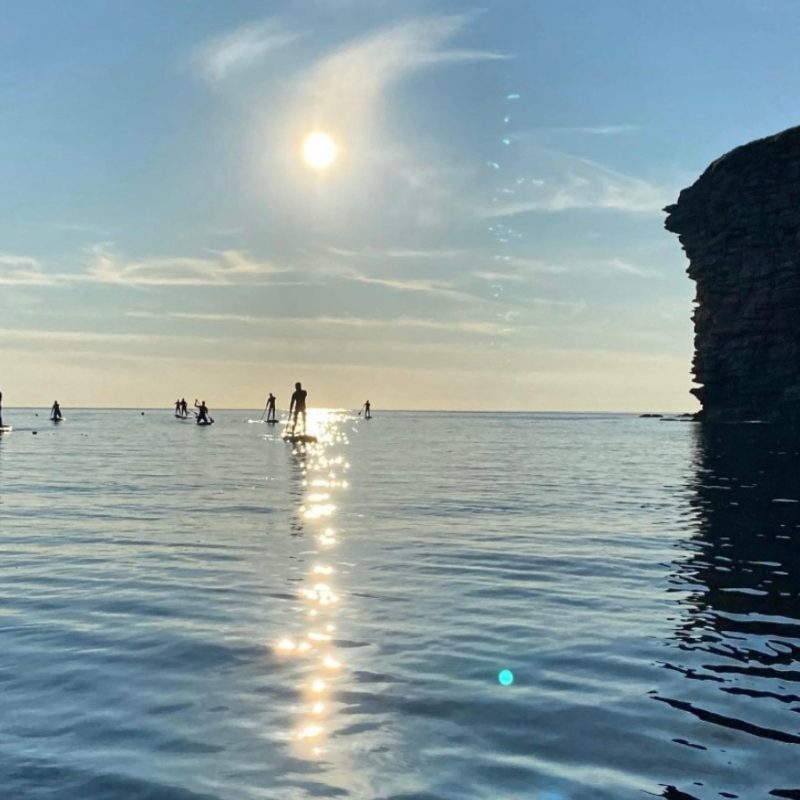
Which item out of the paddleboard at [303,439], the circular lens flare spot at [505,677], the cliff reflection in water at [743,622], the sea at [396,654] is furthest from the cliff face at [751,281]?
the circular lens flare spot at [505,677]

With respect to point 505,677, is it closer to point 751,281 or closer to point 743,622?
point 743,622

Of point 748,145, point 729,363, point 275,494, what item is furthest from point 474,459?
point 748,145

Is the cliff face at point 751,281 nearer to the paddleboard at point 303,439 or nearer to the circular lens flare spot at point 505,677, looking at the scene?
the paddleboard at point 303,439

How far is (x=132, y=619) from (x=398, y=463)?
28134 mm

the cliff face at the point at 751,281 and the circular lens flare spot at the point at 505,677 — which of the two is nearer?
the circular lens flare spot at the point at 505,677

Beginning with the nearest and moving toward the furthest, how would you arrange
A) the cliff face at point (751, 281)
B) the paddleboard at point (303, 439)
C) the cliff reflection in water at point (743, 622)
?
the cliff reflection in water at point (743, 622) < the paddleboard at point (303, 439) < the cliff face at point (751, 281)

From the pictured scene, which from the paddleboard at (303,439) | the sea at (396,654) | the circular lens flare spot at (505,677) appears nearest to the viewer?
the sea at (396,654)

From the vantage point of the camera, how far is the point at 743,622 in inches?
393

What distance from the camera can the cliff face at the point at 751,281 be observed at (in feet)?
284

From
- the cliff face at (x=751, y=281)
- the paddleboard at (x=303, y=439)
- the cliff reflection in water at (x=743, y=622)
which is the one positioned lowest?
the cliff reflection in water at (x=743, y=622)

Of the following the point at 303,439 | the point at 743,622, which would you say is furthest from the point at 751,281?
the point at 743,622

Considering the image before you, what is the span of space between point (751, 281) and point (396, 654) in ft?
305

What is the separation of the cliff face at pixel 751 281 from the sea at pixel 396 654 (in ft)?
247

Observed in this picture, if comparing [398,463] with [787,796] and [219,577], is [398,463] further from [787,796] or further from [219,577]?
[787,796]
